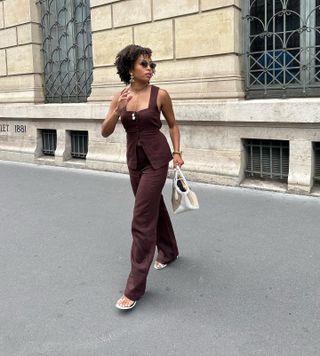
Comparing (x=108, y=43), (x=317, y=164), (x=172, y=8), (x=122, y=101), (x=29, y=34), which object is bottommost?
(x=317, y=164)

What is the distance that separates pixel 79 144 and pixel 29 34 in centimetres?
263

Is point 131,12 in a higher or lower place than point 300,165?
higher

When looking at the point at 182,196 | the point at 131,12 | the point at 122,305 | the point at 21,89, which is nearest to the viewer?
the point at 122,305

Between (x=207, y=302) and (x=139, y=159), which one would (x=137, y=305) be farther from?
(x=139, y=159)

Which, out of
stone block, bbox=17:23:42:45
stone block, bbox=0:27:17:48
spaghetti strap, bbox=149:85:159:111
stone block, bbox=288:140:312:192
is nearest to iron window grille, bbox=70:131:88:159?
stone block, bbox=17:23:42:45

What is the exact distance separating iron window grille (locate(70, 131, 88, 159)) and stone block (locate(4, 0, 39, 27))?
266cm

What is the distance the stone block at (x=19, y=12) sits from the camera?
9.13 metres

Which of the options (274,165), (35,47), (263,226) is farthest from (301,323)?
(35,47)

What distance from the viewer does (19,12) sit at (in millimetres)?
9281

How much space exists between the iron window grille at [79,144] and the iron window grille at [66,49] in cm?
70

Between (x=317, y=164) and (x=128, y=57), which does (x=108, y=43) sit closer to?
(x=317, y=164)

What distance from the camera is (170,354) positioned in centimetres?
250

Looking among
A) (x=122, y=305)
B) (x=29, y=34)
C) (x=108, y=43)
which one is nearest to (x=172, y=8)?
(x=108, y=43)

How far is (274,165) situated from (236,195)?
85 centimetres
